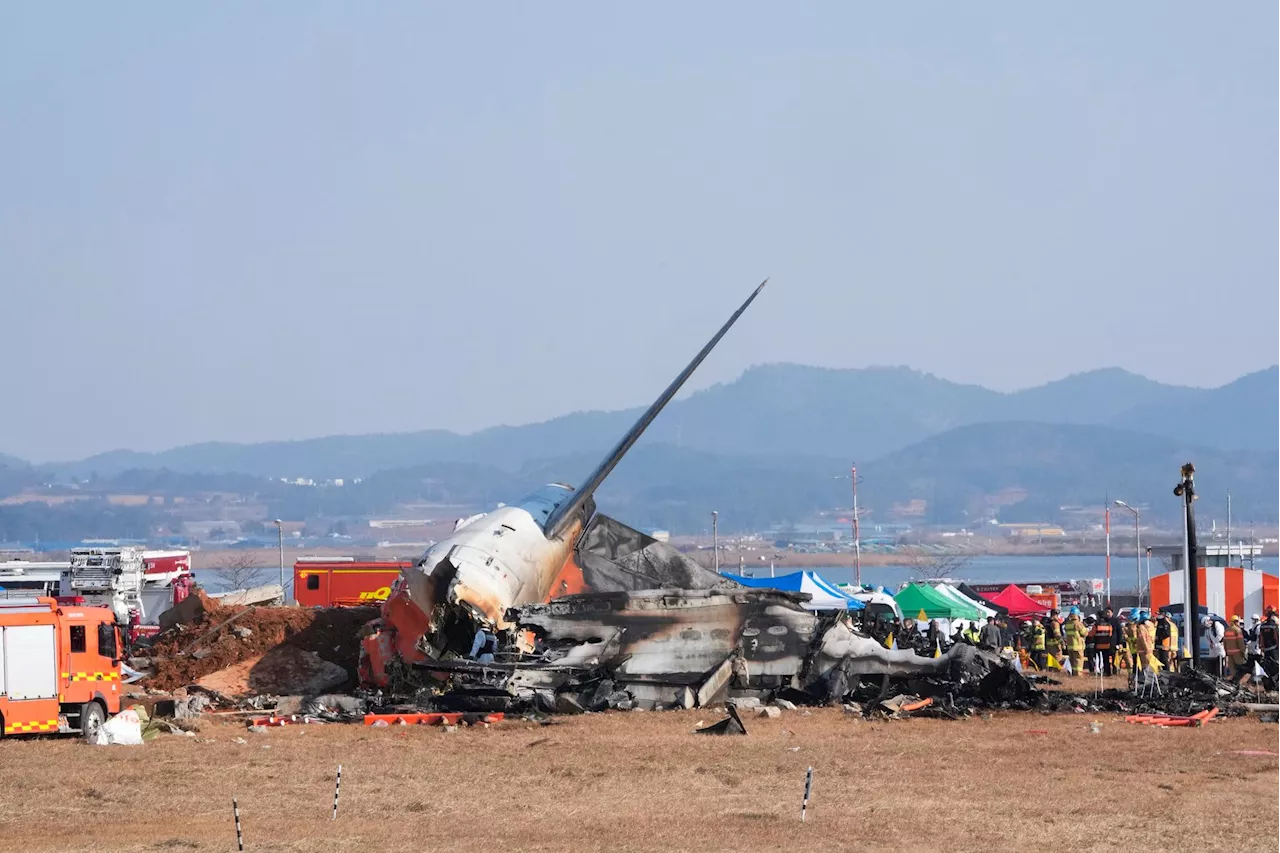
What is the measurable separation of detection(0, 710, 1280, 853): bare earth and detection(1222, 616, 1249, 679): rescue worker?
425 inches

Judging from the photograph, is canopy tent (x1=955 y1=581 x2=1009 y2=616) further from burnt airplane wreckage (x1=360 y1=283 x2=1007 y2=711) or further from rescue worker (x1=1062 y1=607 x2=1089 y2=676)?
burnt airplane wreckage (x1=360 y1=283 x2=1007 y2=711)

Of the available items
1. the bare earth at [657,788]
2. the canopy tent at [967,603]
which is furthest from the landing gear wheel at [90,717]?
Answer: the canopy tent at [967,603]

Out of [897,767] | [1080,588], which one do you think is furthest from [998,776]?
[1080,588]

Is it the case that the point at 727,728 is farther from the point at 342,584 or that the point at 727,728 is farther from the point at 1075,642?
the point at 342,584

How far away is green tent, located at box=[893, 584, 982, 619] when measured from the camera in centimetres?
4988

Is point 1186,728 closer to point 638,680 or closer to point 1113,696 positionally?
point 1113,696

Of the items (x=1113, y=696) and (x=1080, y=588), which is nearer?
(x=1113, y=696)

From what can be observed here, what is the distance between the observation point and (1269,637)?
34.2 metres

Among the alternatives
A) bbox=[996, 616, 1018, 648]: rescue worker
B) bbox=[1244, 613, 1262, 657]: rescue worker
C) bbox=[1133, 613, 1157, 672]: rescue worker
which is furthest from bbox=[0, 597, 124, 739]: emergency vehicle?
bbox=[996, 616, 1018, 648]: rescue worker

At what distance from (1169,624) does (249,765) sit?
2190 cm

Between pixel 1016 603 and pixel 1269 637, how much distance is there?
88.0 feet

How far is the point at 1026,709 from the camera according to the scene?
27516 mm

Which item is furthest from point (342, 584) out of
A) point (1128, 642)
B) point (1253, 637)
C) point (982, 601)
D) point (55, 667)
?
point (1253, 637)

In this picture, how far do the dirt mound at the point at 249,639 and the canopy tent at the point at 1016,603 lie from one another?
30.6 m
